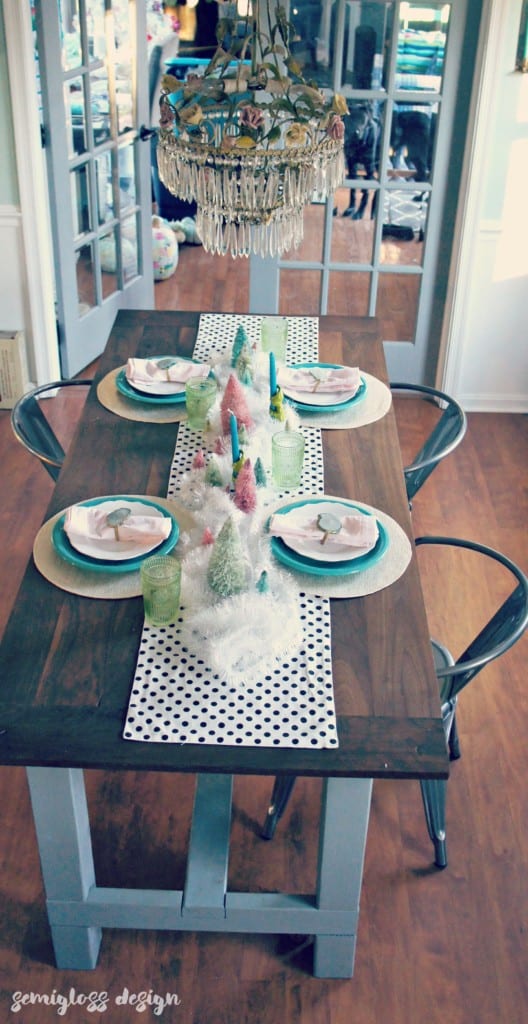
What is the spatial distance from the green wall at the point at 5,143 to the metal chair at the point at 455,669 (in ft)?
8.17

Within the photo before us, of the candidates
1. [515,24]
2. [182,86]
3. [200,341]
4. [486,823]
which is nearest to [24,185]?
[200,341]

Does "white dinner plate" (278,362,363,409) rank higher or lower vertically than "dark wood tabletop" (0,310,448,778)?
higher

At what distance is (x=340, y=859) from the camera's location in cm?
221

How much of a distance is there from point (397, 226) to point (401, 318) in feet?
1.35

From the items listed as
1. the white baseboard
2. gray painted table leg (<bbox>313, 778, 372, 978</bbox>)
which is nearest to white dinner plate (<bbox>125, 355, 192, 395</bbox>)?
gray painted table leg (<bbox>313, 778, 372, 978</bbox>)

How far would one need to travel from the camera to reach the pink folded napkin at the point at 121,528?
7.84 ft

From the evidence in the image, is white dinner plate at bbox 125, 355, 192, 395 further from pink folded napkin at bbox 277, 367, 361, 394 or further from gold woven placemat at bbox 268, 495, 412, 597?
gold woven placemat at bbox 268, 495, 412, 597

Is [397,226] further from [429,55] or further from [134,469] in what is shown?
[134,469]

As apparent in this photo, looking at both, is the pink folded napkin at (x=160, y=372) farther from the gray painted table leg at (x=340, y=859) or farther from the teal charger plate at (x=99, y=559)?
the gray painted table leg at (x=340, y=859)

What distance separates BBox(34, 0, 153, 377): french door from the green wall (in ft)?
→ 0.44

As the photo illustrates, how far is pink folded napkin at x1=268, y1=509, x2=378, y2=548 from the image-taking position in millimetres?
2385

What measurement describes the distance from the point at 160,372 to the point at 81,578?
3.20 feet

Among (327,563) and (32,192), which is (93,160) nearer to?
(32,192)

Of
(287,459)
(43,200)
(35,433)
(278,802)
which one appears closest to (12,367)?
(43,200)
